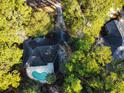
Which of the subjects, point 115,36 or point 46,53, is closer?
point 46,53

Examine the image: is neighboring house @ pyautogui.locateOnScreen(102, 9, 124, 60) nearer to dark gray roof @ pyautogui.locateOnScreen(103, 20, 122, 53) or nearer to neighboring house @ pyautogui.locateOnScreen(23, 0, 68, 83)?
dark gray roof @ pyautogui.locateOnScreen(103, 20, 122, 53)

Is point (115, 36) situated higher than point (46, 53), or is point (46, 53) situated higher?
point (115, 36)

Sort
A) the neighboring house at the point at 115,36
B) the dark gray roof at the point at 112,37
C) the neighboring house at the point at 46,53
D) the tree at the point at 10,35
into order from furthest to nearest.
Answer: the dark gray roof at the point at 112,37 → the neighboring house at the point at 115,36 → the neighboring house at the point at 46,53 → the tree at the point at 10,35

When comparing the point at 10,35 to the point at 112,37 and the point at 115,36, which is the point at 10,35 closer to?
the point at 112,37

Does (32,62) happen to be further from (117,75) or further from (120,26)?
(120,26)

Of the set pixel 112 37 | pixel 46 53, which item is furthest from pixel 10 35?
pixel 112 37

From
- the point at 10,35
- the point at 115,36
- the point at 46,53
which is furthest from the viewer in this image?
the point at 115,36

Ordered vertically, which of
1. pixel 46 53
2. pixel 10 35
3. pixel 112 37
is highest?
pixel 10 35

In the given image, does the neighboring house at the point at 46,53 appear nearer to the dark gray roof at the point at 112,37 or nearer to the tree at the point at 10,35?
the tree at the point at 10,35

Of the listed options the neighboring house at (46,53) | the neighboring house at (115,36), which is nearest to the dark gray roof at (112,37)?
the neighboring house at (115,36)

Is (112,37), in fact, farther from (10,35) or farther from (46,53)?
(10,35)

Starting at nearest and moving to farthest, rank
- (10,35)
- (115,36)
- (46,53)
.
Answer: (10,35)
(46,53)
(115,36)

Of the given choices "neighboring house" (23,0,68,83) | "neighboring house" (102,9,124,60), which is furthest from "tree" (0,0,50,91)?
"neighboring house" (102,9,124,60)
